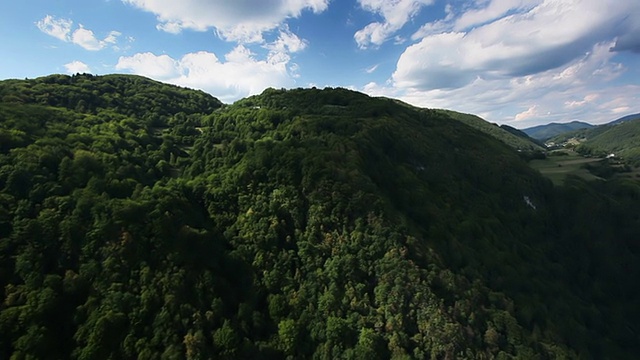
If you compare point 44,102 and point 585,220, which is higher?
point 44,102

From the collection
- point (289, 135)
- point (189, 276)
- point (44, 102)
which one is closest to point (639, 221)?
point (289, 135)

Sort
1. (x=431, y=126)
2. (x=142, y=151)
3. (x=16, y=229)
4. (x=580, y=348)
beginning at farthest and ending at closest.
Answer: (x=431, y=126)
(x=142, y=151)
(x=580, y=348)
(x=16, y=229)

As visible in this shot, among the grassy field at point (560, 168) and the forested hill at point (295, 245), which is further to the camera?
the grassy field at point (560, 168)

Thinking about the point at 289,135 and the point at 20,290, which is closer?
the point at 20,290

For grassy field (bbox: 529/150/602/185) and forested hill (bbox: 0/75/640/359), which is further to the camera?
grassy field (bbox: 529/150/602/185)

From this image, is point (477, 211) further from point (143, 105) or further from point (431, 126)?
point (143, 105)

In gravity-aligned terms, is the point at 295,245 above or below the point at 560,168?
A: below

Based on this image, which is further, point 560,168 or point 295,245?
point 560,168

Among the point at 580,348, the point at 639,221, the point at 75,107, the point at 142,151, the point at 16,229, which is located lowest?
the point at 580,348
